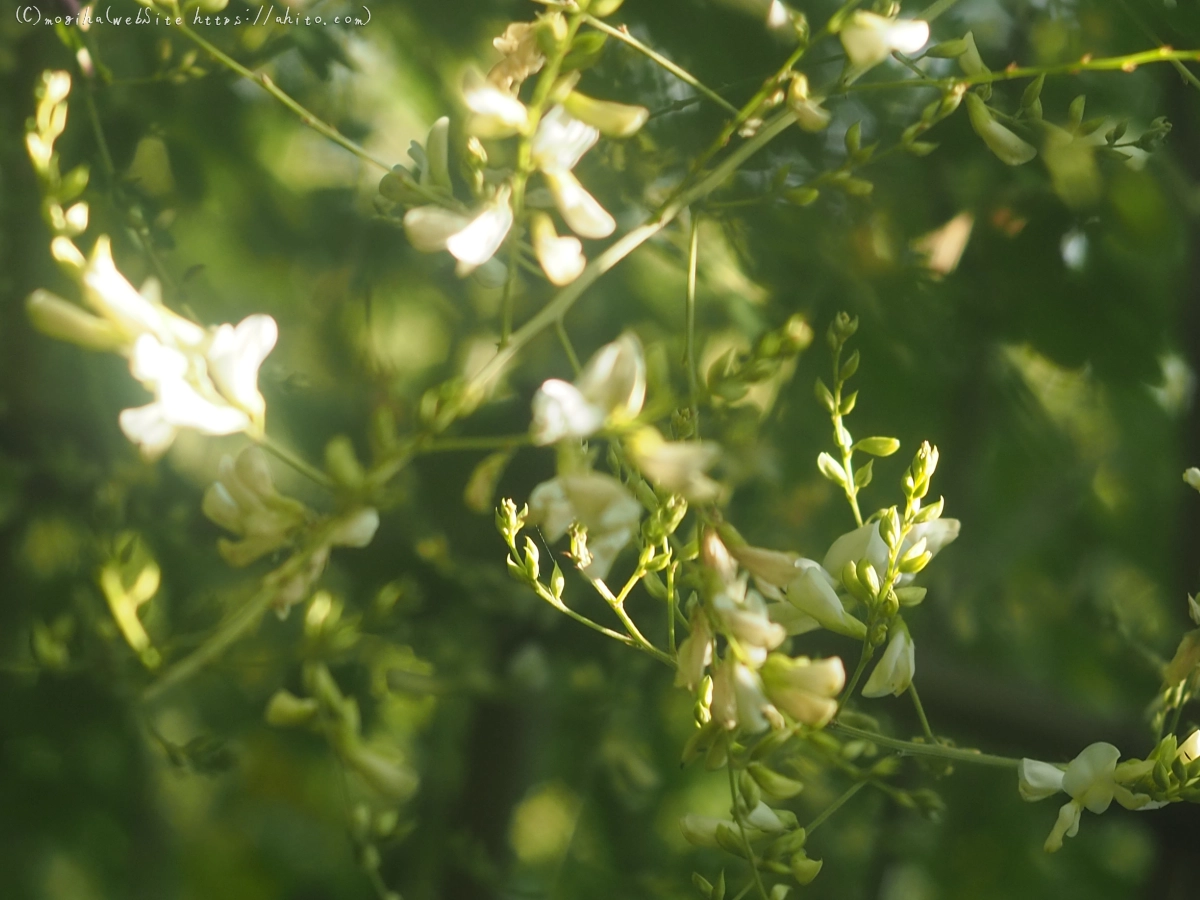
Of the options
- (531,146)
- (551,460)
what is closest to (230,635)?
(531,146)

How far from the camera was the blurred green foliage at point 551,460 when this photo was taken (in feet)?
1.47

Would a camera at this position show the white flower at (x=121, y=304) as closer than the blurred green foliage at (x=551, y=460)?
Yes

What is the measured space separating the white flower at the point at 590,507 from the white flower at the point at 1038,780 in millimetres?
130

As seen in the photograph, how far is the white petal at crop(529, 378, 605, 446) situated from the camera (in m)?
0.19

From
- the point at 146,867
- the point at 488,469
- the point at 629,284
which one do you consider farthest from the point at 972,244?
the point at 146,867

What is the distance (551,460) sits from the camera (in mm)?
540

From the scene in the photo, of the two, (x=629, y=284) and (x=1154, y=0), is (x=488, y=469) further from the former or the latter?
(x=629, y=284)

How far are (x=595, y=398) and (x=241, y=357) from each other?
77mm

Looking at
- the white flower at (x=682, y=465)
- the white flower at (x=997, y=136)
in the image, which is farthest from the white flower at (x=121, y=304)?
the white flower at (x=997, y=136)

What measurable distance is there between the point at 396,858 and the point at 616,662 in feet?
0.81

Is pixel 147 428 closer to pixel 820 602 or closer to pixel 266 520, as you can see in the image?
pixel 266 520

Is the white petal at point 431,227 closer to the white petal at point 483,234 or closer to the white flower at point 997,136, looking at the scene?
the white petal at point 483,234

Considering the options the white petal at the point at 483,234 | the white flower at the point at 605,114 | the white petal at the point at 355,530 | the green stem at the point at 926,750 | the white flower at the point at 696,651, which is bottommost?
the green stem at the point at 926,750

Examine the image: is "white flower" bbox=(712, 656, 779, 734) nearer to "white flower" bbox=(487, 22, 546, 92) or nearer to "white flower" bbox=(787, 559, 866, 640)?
"white flower" bbox=(787, 559, 866, 640)
